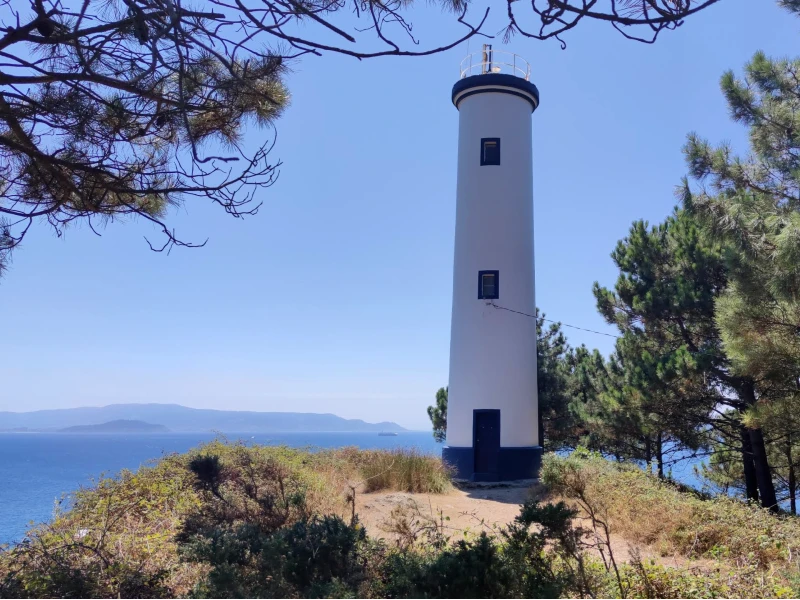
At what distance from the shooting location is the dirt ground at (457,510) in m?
6.14

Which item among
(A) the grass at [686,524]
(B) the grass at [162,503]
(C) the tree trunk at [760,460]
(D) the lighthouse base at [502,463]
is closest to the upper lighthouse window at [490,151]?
(D) the lighthouse base at [502,463]

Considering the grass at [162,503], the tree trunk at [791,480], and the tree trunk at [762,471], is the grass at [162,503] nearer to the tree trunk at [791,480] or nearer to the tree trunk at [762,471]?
the tree trunk at [762,471]

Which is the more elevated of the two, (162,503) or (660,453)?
(660,453)

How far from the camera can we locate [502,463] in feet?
39.7

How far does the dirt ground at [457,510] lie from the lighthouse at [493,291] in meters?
1.25

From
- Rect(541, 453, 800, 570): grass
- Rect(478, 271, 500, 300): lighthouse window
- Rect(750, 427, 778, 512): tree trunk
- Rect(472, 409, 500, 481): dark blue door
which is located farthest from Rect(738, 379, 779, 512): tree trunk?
Rect(478, 271, 500, 300): lighthouse window

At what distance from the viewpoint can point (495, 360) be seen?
12422 millimetres

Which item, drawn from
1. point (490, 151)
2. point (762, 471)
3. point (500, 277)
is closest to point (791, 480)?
point (762, 471)

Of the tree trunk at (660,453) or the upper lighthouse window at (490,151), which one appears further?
A: the upper lighthouse window at (490,151)

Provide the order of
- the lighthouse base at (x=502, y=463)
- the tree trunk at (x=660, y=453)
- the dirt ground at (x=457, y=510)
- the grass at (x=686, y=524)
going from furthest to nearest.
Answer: the tree trunk at (x=660, y=453) → the lighthouse base at (x=502, y=463) → the dirt ground at (x=457, y=510) → the grass at (x=686, y=524)

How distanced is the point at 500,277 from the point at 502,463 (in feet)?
12.0

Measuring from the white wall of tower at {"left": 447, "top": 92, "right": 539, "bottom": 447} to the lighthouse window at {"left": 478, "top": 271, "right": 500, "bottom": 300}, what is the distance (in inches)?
3.6

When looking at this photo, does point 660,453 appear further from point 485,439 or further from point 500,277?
point 500,277

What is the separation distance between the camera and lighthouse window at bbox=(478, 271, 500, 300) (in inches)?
497
